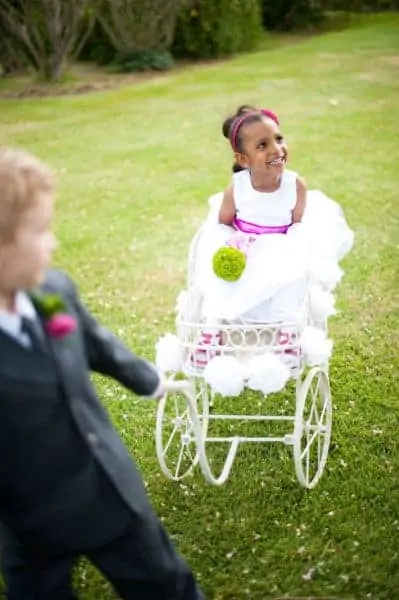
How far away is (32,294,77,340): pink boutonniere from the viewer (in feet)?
5.83

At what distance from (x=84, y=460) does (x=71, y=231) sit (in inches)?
169

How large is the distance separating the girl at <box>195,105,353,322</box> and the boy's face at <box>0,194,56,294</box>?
124 centimetres

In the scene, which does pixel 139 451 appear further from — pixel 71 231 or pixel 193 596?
pixel 71 231

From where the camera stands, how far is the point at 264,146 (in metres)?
3.21

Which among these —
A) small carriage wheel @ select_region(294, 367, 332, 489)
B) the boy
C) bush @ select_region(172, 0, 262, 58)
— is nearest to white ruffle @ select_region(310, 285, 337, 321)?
small carriage wheel @ select_region(294, 367, 332, 489)

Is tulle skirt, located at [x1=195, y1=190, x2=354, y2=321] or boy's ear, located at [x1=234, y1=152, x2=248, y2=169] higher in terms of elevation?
boy's ear, located at [x1=234, y1=152, x2=248, y2=169]

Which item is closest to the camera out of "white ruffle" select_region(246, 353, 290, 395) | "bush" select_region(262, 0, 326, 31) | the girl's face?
"white ruffle" select_region(246, 353, 290, 395)

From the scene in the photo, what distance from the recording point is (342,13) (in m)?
19.0

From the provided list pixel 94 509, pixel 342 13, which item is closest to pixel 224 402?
pixel 94 509

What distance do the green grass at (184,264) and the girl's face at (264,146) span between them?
103 cm

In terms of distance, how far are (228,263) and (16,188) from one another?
4.26 feet

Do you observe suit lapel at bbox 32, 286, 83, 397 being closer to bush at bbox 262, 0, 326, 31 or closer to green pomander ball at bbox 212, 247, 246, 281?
green pomander ball at bbox 212, 247, 246, 281

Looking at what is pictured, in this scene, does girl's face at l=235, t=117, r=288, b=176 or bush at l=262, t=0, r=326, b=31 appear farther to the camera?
bush at l=262, t=0, r=326, b=31

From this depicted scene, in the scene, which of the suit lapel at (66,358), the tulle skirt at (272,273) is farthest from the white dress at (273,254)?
the suit lapel at (66,358)
